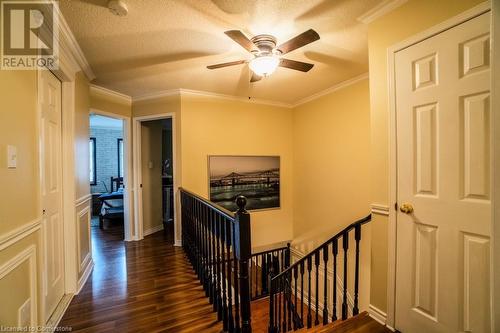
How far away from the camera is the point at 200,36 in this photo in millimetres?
2045

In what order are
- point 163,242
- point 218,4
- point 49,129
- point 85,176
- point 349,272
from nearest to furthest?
1. point 218,4
2. point 49,129
3. point 85,176
4. point 349,272
5. point 163,242

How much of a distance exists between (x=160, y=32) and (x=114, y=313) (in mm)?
2532

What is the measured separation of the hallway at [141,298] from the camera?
5.92 ft

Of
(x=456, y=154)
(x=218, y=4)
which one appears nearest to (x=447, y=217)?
(x=456, y=154)

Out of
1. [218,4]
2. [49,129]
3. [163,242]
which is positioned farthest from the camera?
[163,242]

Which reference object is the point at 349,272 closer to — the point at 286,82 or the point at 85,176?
the point at 286,82

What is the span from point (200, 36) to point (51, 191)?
6.37ft

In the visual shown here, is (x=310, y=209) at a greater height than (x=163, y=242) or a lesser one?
greater

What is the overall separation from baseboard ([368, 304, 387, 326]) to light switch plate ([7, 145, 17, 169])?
2.59 m

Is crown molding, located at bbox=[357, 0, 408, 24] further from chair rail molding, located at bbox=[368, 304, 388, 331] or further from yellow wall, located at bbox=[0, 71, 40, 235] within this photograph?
yellow wall, located at bbox=[0, 71, 40, 235]

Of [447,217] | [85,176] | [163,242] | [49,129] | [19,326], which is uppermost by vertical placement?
[49,129]

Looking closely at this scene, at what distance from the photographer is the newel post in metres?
1.36

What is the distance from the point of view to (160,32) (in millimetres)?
1973
